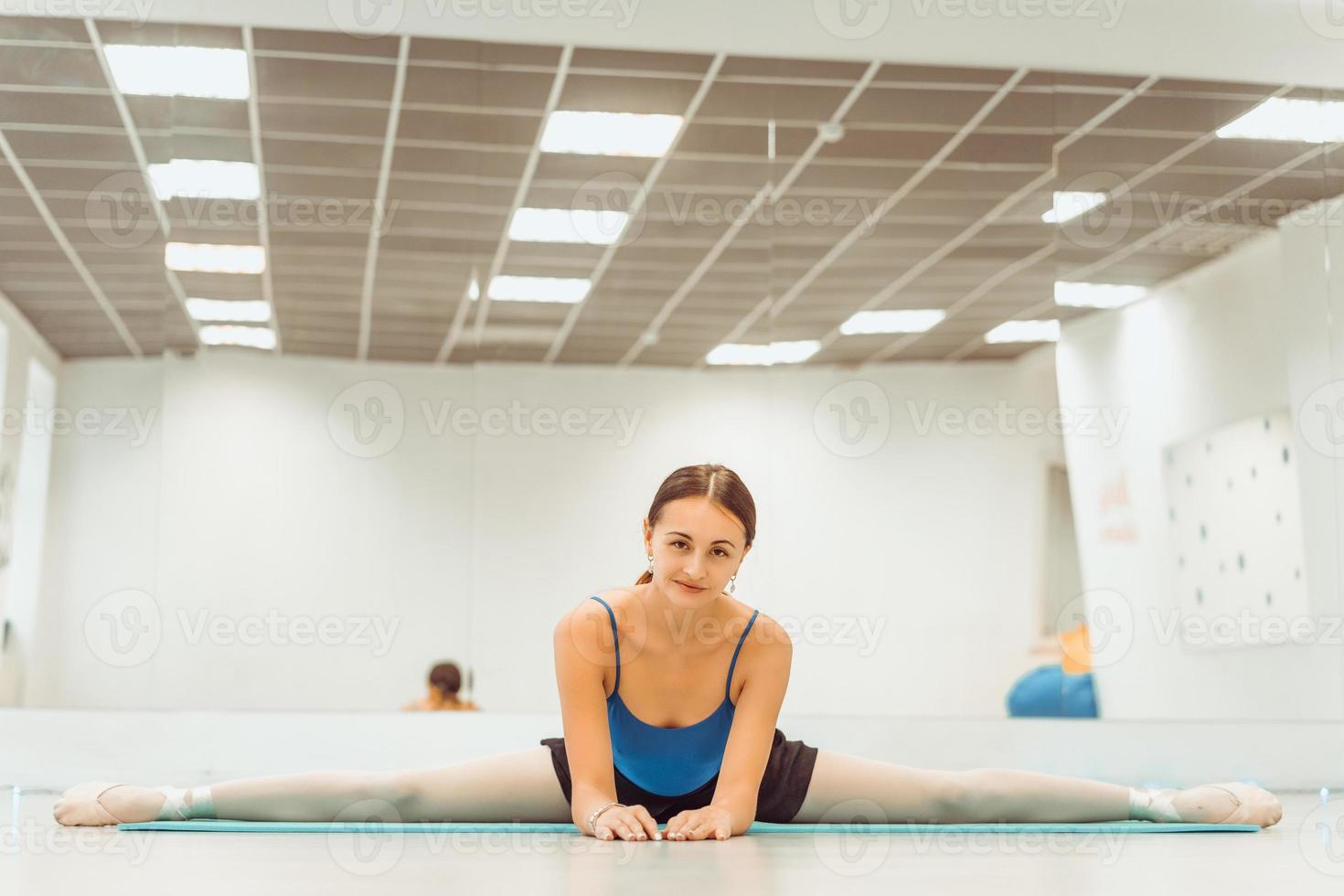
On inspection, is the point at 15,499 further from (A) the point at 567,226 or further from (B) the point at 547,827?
(B) the point at 547,827

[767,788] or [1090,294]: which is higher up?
[1090,294]

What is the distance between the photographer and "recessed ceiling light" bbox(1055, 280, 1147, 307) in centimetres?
511

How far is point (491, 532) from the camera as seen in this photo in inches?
183

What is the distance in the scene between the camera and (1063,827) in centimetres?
276

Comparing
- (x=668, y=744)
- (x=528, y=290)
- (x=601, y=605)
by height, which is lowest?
(x=668, y=744)

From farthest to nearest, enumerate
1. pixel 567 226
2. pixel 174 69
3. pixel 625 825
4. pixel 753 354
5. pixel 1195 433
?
pixel 1195 433
pixel 753 354
pixel 567 226
pixel 174 69
pixel 625 825

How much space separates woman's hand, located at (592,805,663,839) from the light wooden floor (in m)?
0.02

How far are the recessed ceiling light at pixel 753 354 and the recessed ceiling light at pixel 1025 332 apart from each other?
0.82m

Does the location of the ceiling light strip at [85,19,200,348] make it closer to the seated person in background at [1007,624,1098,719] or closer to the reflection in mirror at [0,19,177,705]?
the reflection in mirror at [0,19,177,705]

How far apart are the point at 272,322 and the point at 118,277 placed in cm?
54

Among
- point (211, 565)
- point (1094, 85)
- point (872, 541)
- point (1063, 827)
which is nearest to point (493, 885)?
point (1063, 827)

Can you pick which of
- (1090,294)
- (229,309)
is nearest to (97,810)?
(229,309)

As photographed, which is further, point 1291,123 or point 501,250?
point 1291,123

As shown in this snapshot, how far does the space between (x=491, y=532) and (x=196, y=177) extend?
1.62 metres
